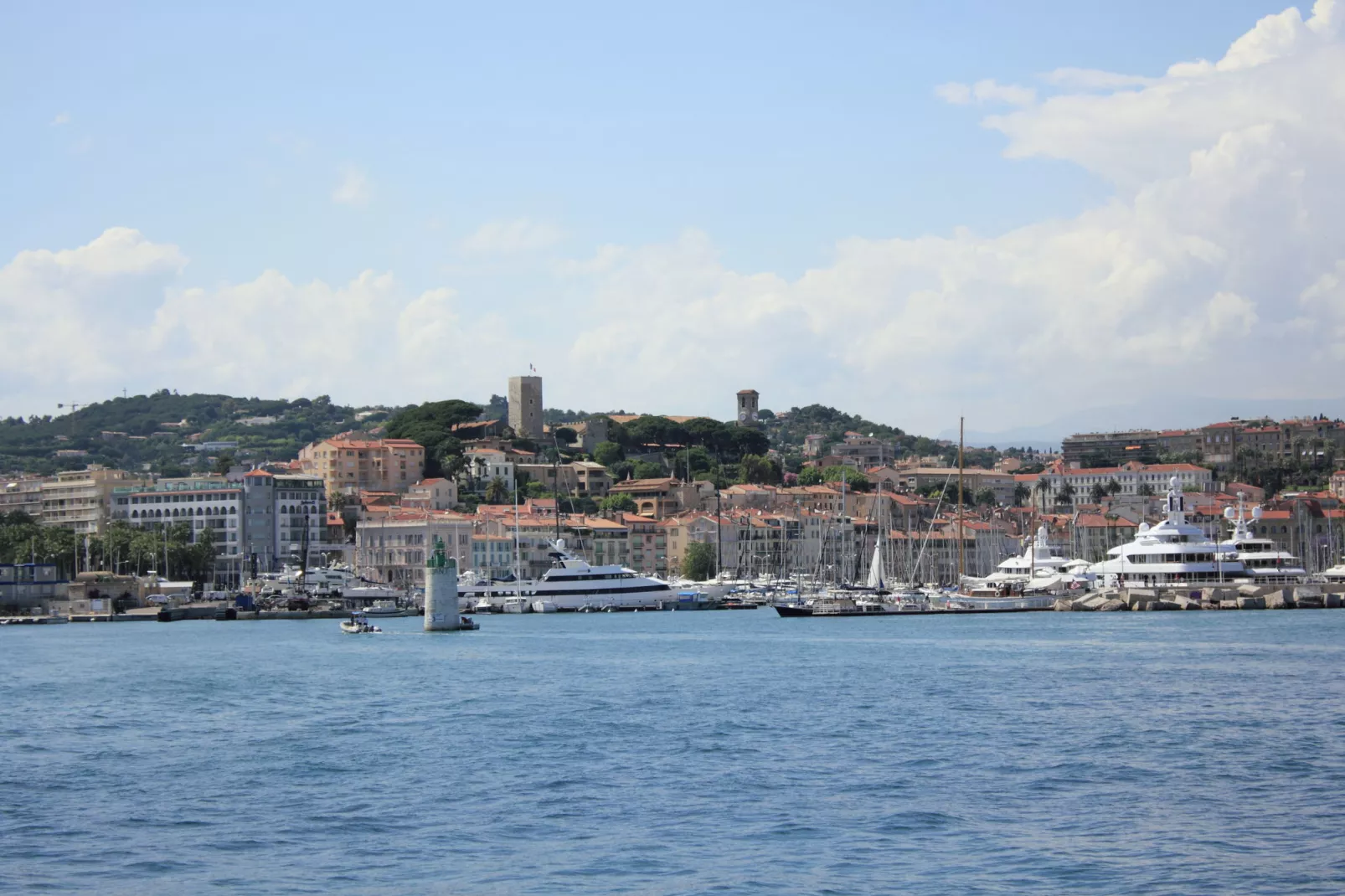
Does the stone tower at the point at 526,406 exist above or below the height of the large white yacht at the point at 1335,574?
above

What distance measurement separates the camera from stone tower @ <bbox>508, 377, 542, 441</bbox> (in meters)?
151

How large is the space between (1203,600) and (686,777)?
52463 mm

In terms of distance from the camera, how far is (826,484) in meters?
135

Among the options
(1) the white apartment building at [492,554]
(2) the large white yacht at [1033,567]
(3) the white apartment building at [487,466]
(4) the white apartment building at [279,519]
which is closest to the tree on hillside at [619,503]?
(3) the white apartment building at [487,466]

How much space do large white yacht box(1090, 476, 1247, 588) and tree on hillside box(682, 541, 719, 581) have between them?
33924mm

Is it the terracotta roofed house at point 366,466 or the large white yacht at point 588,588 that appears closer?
the large white yacht at point 588,588

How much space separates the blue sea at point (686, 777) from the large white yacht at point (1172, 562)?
31713 millimetres

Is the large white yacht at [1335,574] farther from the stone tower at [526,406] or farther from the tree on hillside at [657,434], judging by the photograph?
the stone tower at [526,406]

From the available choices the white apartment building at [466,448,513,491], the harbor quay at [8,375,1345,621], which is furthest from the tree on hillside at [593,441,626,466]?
the white apartment building at [466,448,513,491]

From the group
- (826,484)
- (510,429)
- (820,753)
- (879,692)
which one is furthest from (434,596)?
(510,429)

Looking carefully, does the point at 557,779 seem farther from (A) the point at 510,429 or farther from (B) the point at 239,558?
(A) the point at 510,429

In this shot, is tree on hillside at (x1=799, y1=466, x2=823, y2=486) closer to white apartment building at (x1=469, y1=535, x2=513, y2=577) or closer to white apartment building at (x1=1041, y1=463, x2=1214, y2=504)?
white apartment building at (x1=1041, y1=463, x2=1214, y2=504)

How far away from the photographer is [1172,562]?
2842 inches

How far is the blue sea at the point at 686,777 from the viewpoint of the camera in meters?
16.1
